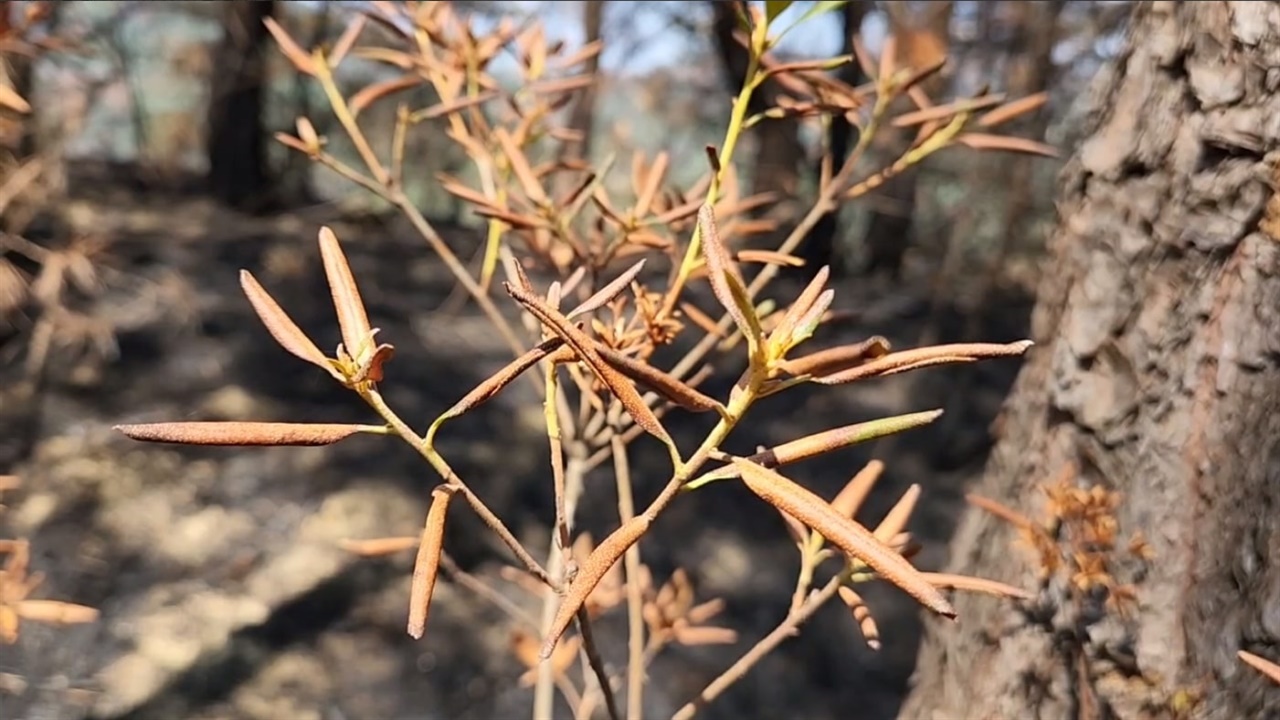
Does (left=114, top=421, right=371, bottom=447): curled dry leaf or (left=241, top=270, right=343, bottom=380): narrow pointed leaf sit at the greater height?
(left=241, top=270, right=343, bottom=380): narrow pointed leaf

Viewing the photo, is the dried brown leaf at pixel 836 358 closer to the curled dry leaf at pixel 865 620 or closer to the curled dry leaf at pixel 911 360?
the curled dry leaf at pixel 911 360

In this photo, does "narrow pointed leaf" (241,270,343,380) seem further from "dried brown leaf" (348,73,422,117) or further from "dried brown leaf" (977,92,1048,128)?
"dried brown leaf" (977,92,1048,128)

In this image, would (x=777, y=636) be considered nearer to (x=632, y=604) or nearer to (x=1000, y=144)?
(x=632, y=604)

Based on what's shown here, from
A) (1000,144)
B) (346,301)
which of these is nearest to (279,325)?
(346,301)

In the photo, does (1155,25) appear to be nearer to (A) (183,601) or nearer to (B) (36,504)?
(A) (183,601)

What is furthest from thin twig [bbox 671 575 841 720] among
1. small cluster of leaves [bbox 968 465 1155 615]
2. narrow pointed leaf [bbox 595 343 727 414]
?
narrow pointed leaf [bbox 595 343 727 414]
